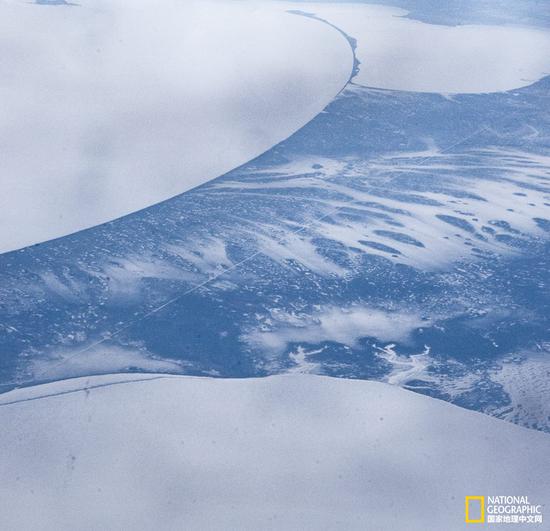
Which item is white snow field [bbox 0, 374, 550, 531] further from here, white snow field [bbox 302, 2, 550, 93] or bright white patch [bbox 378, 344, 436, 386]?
white snow field [bbox 302, 2, 550, 93]

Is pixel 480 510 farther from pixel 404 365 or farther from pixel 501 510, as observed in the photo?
pixel 404 365

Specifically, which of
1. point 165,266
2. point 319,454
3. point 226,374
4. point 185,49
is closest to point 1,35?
point 185,49

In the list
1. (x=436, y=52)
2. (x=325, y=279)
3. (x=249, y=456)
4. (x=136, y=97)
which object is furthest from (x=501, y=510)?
(x=436, y=52)

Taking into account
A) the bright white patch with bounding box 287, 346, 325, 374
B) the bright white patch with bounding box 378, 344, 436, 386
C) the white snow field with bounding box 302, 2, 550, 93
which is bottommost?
the bright white patch with bounding box 378, 344, 436, 386

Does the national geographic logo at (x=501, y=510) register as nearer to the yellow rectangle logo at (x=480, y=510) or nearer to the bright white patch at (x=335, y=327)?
the yellow rectangle logo at (x=480, y=510)

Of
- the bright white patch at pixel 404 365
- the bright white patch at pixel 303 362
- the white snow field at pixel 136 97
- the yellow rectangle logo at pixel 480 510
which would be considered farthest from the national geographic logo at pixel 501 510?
the white snow field at pixel 136 97

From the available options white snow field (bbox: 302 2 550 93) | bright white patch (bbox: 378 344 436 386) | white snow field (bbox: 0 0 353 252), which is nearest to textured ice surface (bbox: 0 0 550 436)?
bright white patch (bbox: 378 344 436 386)

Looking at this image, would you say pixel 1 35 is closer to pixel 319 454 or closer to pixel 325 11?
pixel 325 11
